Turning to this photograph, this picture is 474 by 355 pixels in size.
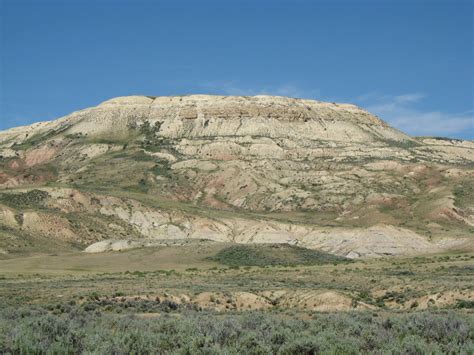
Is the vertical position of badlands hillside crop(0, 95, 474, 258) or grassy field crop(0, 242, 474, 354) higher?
badlands hillside crop(0, 95, 474, 258)

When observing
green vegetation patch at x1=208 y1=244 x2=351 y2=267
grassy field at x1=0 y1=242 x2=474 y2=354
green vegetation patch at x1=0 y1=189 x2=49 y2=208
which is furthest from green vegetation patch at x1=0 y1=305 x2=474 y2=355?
green vegetation patch at x1=0 y1=189 x2=49 y2=208

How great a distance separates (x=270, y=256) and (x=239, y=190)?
59777mm

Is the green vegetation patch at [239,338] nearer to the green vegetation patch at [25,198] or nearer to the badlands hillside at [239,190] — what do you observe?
the badlands hillside at [239,190]

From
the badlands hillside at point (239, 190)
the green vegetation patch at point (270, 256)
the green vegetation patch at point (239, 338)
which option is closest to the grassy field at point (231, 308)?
the green vegetation patch at point (239, 338)

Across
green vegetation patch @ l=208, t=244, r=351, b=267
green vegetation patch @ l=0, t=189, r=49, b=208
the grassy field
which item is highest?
green vegetation patch @ l=0, t=189, r=49, b=208

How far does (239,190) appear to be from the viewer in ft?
511

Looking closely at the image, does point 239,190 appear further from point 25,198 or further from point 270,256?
point 270,256

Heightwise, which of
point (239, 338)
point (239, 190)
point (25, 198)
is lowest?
point (239, 338)

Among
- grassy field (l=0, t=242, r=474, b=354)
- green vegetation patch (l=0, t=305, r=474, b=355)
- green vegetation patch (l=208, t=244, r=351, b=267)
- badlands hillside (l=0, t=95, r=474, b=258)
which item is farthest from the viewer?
badlands hillside (l=0, t=95, r=474, b=258)

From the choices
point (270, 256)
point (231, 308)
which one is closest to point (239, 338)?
point (231, 308)

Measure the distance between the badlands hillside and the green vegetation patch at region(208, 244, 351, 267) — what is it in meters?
10.7

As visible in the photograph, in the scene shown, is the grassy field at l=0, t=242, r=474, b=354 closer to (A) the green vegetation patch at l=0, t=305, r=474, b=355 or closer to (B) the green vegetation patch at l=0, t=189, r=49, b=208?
(A) the green vegetation patch at l=0, t=305, r=474, b=355

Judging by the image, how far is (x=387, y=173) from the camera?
159 m

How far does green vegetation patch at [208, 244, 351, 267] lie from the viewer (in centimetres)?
9306
